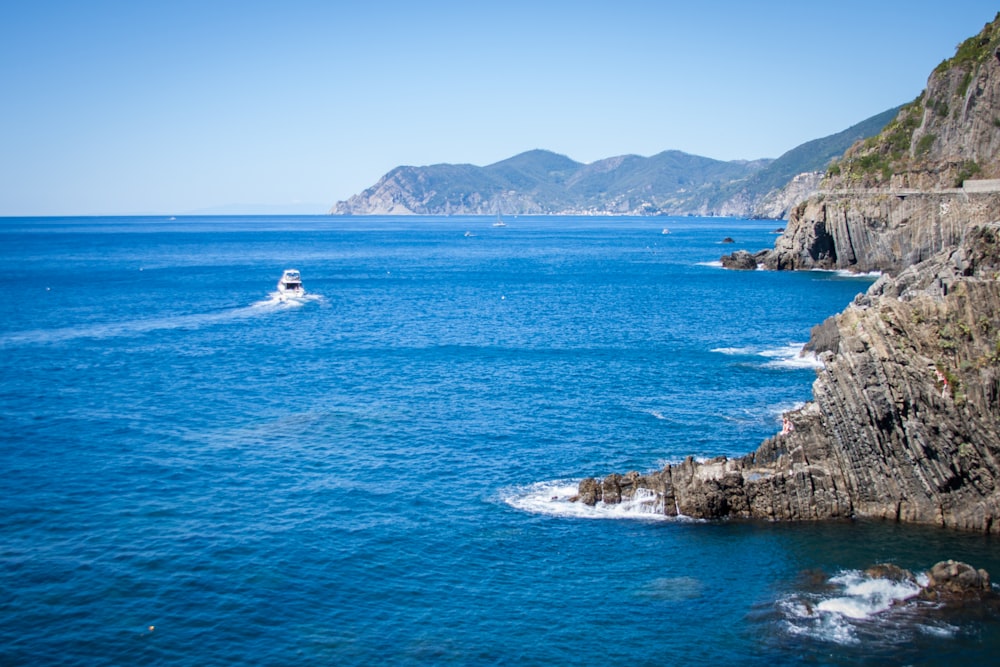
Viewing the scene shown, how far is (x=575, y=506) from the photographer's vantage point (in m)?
44.0

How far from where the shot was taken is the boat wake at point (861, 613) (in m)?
31.1

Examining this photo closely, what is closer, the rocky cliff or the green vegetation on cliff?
the rocky cliff

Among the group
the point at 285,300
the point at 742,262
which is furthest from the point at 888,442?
the point at 742,262

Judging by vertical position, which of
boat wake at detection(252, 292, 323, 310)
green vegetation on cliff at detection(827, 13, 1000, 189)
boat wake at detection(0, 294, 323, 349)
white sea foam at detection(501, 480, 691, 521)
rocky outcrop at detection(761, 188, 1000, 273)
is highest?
green vegetation on cliff at detection(827, 13, 1000, 189)

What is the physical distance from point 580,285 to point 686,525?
106 m

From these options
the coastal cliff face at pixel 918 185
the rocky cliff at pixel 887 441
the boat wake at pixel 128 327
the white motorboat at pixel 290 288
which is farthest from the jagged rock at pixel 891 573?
the white motorboat at pixel 290 288

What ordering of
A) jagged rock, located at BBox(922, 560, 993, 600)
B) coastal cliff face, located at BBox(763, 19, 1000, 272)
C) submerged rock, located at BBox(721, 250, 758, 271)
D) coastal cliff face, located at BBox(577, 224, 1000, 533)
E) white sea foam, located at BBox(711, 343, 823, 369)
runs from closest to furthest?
1. jagged rock, located at BBox(922, 560, 993, 600)
2. coastal cliff face, located at BBox(577, 224, 1000, 533)
3. white sea foam, located at BBox(711, 343, 823, 369)
4. coastal cliff face, located at BBox(763, 19, 1000, 272)
5. submerged rock, located at BBox(721, 250, 758, 271)

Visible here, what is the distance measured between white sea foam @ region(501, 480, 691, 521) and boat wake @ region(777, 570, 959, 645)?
9.00 metres

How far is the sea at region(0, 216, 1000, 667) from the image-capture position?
31.9m

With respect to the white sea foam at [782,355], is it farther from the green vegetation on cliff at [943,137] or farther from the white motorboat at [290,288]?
the white motorboat at [290,288]

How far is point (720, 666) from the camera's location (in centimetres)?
2980

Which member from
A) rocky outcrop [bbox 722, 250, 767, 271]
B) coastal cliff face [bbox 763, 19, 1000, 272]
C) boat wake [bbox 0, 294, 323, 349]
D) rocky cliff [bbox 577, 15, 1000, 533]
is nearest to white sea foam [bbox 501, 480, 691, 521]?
rocky cliff [bbox 577, 15, 1000, 533]

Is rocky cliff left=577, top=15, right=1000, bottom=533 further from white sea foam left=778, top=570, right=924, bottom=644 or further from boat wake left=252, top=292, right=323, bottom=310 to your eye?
boat wake left=252, top=292, right=323, bottom=310

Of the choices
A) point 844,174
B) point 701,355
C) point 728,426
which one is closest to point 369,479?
point 728,426
